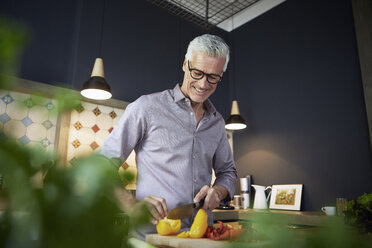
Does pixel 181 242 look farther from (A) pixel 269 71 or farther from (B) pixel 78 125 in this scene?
(A) pixel 269 71

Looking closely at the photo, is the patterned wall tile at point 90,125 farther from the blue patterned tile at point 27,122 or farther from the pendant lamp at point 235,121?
the pendant lamp at point 235,121

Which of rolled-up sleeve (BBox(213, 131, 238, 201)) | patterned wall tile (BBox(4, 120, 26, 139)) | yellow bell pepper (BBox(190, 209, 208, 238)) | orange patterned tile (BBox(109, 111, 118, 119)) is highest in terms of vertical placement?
orange patterned tile (BBox(109, 111, 118, 119))

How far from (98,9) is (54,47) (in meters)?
0.63

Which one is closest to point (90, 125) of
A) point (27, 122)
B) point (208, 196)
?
point (27, 122)

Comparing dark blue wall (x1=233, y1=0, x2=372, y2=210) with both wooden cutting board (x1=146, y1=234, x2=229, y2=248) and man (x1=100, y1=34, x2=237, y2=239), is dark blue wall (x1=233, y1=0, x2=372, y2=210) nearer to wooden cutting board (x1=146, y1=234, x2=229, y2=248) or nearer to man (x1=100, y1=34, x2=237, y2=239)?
man (x1=100, y1=34, x2=237, y2=239)

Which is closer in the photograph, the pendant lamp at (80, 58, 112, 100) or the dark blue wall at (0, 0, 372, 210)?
the pendant lamp at (80, 58, 112, 100)

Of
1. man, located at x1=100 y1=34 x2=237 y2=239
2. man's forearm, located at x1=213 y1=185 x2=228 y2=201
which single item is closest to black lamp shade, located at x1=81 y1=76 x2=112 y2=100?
man, located at x1=100 y1=34 x2=237 y2=239

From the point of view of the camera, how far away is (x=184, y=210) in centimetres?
125

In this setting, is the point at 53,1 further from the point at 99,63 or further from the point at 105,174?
the point at 105,174

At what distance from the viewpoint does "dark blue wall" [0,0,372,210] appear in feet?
8.64

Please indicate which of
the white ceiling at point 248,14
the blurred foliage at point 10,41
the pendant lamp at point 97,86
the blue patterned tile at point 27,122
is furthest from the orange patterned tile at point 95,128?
the blurred foliage at point 10,41

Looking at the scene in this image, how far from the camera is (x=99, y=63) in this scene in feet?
7.67

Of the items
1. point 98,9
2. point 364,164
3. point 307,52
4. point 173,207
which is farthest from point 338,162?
point 98,9

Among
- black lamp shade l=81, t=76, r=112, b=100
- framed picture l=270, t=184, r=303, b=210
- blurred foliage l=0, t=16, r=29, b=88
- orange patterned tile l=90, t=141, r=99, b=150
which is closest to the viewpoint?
blurred foliage l=0, t=16, r=29, b=88
